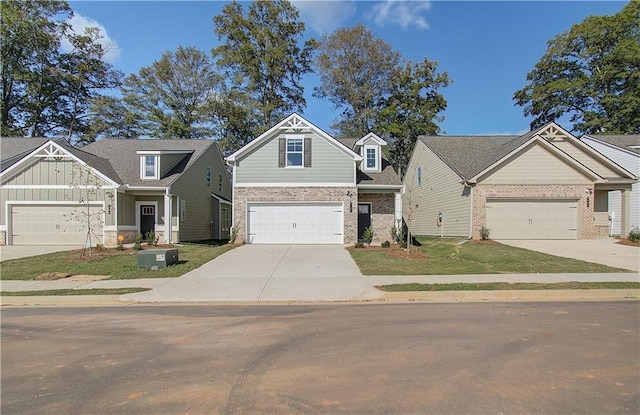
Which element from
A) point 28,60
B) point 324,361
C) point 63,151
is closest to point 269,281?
point 324,361

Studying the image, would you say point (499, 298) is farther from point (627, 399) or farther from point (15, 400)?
point (15, 400)

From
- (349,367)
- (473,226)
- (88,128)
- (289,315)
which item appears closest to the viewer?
(349,367)

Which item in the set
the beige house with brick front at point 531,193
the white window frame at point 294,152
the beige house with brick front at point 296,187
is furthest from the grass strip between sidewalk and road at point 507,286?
the white window frame at point 294,152

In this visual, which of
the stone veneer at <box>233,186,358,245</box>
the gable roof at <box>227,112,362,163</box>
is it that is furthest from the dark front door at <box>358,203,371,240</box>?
the gable roof at <box>227,112,362,163</box>

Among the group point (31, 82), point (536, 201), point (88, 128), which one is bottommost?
point (536, 201)

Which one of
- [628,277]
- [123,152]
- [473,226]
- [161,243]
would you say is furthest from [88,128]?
[628,277]

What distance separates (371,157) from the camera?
2212cm

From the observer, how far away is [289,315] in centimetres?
679

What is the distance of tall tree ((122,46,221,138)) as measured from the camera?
121 ft

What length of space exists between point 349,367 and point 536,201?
19120 millimetres

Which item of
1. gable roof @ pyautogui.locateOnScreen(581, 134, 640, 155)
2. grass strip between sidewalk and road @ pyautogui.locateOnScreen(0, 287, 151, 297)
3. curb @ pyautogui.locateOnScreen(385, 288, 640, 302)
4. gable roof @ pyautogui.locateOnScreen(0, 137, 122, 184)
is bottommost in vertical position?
grass strip between sidewalk and road @ pyautogui.locateOnScreen(0, 287, 151, 297)

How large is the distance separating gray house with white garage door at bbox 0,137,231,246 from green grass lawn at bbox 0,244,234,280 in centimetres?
450

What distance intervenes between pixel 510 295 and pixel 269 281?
593cm

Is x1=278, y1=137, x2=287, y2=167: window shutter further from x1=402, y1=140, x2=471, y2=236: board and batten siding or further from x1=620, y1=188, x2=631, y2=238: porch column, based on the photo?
x1=620, y1=188, x2=631, y2=238: porch column
